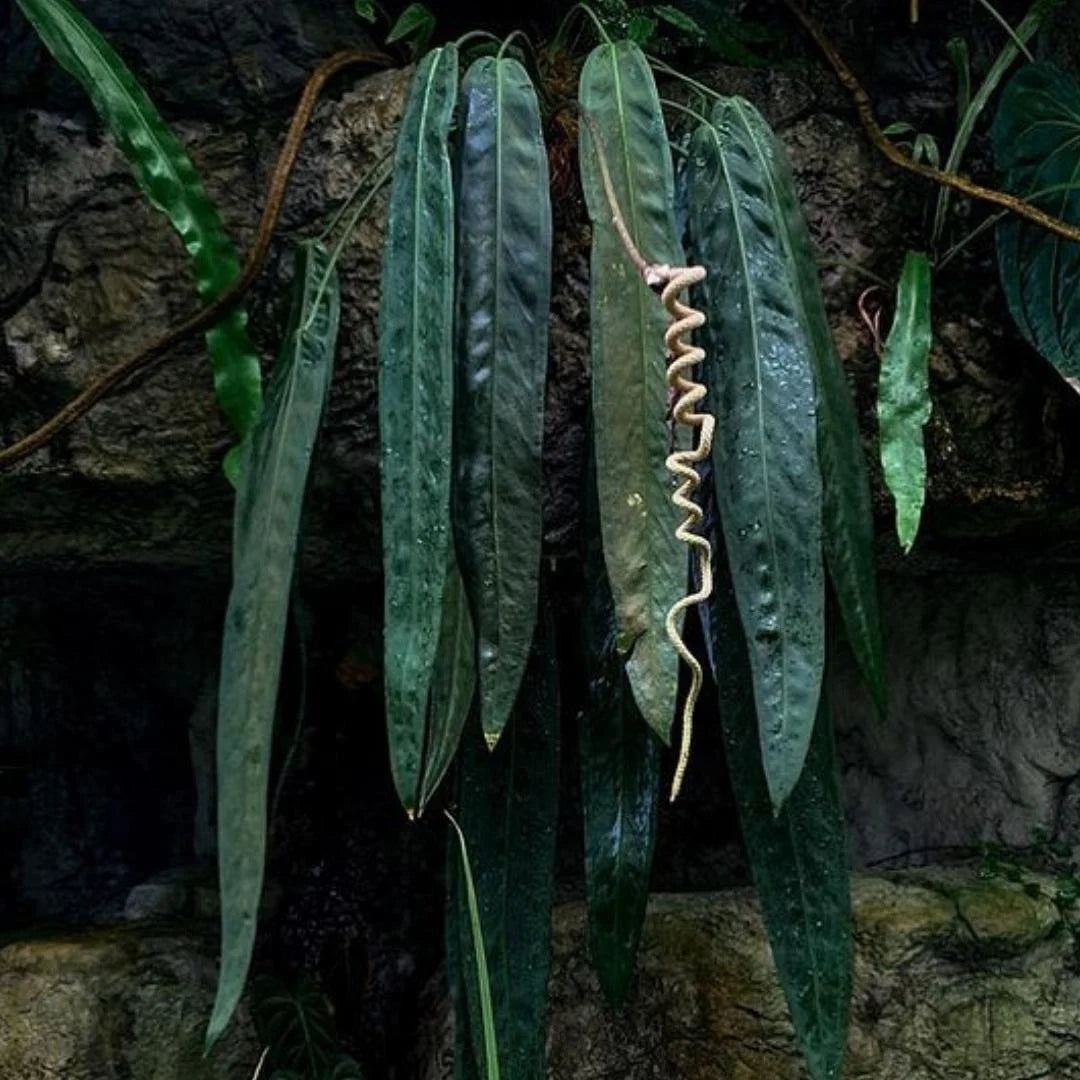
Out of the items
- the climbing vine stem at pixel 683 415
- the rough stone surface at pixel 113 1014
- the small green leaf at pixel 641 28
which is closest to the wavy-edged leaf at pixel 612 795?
the climbing vine stem at pixel 683 415

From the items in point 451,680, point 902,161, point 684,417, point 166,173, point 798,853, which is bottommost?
point 798,853

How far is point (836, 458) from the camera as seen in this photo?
121 cm

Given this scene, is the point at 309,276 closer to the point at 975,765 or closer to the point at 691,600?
the point at 691,600

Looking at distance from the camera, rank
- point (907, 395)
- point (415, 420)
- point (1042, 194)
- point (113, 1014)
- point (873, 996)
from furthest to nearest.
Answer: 1. point (113, 1014)
2. point (873, 996)
3. point (1042, 194)
4. point (907, 395)
5. point (415, 420)

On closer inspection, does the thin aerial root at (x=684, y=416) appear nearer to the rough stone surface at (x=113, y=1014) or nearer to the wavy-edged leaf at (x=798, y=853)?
the wavy-edged leaf at (x=798, y=853)

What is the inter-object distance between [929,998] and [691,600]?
2.72ft

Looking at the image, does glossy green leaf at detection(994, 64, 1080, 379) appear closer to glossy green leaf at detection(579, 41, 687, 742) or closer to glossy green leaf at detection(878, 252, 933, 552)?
glossy green leaf at detection(878, 252, 933, 552)

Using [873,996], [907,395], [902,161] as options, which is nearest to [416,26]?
[902,161]

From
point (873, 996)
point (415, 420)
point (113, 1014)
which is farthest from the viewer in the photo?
point (113, 1014)

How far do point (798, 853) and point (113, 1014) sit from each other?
86cm

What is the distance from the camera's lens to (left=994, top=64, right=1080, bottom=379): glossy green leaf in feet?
4.68

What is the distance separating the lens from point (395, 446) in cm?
106

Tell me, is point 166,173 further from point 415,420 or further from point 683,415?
point 683,415

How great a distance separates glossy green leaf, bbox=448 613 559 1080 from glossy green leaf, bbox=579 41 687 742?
36 cm
